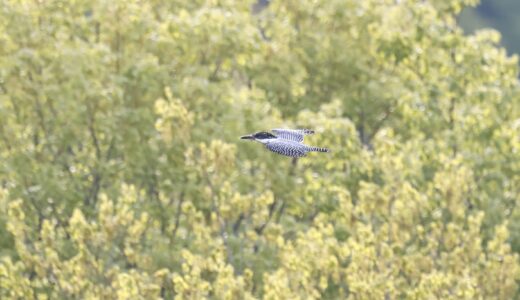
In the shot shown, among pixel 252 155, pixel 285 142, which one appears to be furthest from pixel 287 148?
pixel 252 155

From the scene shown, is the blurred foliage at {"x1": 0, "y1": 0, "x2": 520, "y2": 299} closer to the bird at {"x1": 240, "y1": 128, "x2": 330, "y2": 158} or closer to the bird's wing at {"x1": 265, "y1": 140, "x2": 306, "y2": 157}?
the bird at {"x1": 240, "y1": 128, "x2": 330, "y2": 158}

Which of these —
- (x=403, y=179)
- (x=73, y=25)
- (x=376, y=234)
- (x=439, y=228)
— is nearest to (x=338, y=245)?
(x=376, y=234)

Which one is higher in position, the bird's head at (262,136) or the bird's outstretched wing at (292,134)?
the bird's outstretched wing at (292,134)

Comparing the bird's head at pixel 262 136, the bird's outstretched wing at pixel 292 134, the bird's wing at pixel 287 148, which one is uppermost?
the bird's outstretched wing at pixel 292 134

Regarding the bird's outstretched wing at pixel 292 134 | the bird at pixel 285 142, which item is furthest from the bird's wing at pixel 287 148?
the bird's outstretched wing at pixel 292 134

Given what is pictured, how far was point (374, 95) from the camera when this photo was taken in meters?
35.7

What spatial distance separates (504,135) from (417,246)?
5319 mm

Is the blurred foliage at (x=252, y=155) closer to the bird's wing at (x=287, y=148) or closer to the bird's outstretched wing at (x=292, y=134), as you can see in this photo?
the bird's outstretched wing at (x=292, y=134)

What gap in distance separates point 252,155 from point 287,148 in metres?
16.4

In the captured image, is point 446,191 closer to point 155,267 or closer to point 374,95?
point 155,267

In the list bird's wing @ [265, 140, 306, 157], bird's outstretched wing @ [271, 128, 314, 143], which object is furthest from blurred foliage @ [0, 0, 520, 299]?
bird's wing @ [265, 140, 306, 157]

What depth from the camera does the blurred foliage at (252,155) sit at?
25.6 m

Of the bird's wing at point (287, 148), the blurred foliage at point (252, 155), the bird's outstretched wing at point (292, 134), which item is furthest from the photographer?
the blurred foliage at point (252, 155)

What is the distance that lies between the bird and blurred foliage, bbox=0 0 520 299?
8018 millimetres
